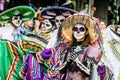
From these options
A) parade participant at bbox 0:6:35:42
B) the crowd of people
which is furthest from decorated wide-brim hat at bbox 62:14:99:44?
parade participant at bbox 0:6:35:42

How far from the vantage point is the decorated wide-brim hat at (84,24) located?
285 inches

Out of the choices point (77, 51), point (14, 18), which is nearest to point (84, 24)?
point (77, 51)

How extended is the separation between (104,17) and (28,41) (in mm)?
8024

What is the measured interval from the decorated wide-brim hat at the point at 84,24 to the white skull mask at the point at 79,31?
0.03 m

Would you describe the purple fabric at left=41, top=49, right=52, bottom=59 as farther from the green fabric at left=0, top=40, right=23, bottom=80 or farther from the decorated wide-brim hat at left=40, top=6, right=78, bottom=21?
the decorated wide-brim hat at left=40, top=6, right=78, bottom=21

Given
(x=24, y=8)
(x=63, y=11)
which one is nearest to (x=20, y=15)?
(x=24, y=8)

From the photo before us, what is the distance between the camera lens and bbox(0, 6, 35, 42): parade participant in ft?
32.8

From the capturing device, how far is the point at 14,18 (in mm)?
10703

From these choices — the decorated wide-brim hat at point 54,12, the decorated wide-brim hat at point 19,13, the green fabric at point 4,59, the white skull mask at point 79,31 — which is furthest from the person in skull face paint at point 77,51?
the decorated wide-brim hat at point 19,13

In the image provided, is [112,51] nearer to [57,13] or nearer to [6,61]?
[6,61]

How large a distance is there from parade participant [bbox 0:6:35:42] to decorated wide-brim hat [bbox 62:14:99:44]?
100 inches

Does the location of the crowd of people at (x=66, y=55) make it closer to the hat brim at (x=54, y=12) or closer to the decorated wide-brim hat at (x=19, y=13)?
the hat brim at (x=54, y=12)

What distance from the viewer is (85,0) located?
1523 cm

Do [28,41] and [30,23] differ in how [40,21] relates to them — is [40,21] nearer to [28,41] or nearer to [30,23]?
[30,23]
